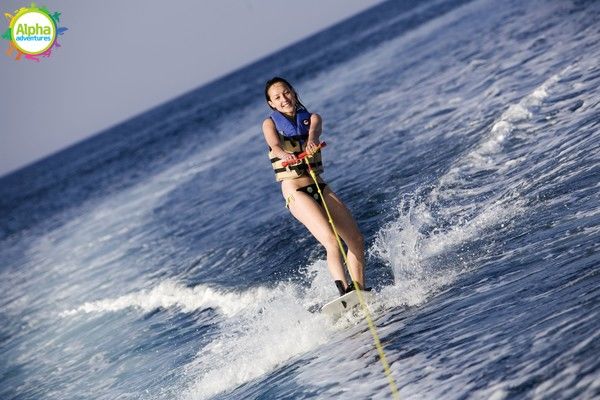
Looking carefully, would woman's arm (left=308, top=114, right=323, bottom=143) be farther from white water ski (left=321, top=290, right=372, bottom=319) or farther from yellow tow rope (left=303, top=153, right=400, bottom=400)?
white water ski (left=321, top=290, right=372, bottom=319)

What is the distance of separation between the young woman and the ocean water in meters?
0.57

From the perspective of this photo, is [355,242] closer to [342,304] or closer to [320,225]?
[320,225]

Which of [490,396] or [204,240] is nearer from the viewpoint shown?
[490,396]

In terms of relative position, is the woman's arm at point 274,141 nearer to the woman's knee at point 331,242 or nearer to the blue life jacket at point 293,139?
the blue life jacket at point 293,139

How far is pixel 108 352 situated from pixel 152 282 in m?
2.65

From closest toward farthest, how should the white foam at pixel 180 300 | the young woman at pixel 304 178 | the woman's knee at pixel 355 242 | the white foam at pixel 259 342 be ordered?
the white foam at pixel 259 342 < the young woman at pixel 304 178 < the woman's knee at pixel 355 242 < the white foam at pixel 180 300

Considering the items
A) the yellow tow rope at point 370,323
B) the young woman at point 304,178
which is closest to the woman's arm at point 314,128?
the young woman at point 304,178

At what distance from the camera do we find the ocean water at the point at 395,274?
4559 mm

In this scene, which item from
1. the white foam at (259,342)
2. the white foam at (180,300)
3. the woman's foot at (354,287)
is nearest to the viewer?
the white foam at (259,342)

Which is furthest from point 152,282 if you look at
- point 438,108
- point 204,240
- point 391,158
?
point 438,108

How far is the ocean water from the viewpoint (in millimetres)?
4559

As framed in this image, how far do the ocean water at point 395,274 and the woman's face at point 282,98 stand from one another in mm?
1993

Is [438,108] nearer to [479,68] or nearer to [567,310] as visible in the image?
[479,68]

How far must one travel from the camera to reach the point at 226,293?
9055 millimetres
